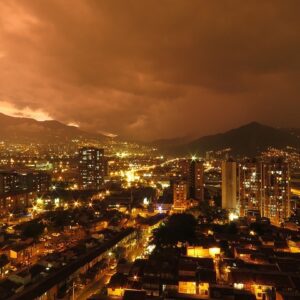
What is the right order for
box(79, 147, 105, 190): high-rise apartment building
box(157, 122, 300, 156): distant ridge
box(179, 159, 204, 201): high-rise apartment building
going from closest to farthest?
box(179, 159, 204, 201): high-rise apartment building, box(79, 147, 105, 190): high-rise apartment building, box(157, 122, 300, 156): distant ridge

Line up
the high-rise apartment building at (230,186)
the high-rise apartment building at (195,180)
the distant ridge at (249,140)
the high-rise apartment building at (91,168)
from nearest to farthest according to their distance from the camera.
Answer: the high-rise apartment building at (230,186) → the high-rise apartment building at (195,180) → the high-rise apartment building at (91,168) → the distant ridge at (249,140)

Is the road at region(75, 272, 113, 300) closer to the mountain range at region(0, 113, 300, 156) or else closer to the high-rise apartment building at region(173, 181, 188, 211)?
the high-rise apartment building at region(173, 181, 188, 211)

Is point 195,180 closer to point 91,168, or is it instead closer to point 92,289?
point 91,168

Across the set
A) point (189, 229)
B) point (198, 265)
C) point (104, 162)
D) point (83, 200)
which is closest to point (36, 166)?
point (104, 162)

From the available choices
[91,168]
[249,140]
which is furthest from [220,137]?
[91,168]

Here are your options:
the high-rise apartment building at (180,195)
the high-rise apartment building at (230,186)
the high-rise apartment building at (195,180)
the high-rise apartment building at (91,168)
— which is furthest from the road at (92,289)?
the high-rise apartment building at (91,168)

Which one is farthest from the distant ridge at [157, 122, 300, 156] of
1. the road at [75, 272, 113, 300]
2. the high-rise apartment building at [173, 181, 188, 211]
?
the road at [75, 272, 113, 300]

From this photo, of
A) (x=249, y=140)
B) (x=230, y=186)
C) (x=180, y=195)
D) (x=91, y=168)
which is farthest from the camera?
(x=249, y=140)

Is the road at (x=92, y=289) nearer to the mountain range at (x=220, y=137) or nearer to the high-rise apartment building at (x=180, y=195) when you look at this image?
the high-rise apartment building at (x=180, y=195)

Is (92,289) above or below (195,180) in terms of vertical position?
below
